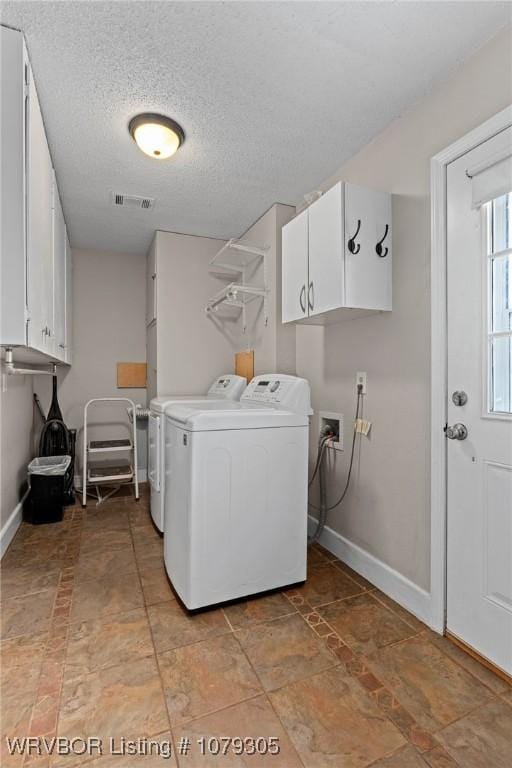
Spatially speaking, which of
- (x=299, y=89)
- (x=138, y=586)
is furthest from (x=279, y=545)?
(x=299, y=89)

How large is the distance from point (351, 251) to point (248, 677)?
6.01 ft

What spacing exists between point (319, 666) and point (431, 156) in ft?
7.11

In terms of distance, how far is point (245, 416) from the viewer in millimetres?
1888

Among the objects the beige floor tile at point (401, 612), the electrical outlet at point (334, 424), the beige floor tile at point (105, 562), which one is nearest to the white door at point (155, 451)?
the beige floor tile at point (105, 562)

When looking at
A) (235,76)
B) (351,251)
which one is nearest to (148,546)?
(351,251)

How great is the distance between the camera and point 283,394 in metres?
2.17

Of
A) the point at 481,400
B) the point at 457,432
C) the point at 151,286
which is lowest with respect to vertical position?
the point at 457,432

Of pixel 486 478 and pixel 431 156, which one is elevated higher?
pixel 431 156

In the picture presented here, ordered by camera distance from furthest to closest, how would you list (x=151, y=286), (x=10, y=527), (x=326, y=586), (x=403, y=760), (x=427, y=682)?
1. (x=151, y=286)
2. (x=10, y=527)
3. (x=326, y=586)
4. (x=427, y=682)
5. (x=403, y=760)

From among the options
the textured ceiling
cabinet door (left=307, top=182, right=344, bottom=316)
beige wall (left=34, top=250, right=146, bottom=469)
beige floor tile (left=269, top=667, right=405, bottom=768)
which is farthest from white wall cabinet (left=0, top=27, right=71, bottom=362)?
beige wall (left=34, top=250, right=146, bottom=469)

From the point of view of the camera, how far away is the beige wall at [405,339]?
157 cm

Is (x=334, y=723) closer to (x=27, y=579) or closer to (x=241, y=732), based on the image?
(x=241, y=732)

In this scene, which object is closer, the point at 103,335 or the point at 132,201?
the point at 132,201

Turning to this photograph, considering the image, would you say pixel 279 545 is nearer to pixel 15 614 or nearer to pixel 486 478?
pixel 486 478
